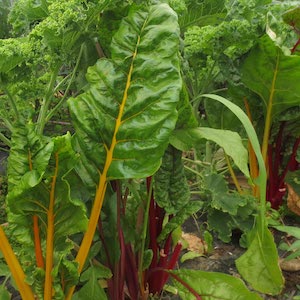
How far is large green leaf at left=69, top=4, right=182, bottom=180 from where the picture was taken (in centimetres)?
87

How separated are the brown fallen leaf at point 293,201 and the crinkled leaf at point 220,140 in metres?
0.68

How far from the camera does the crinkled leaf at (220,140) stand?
92cm

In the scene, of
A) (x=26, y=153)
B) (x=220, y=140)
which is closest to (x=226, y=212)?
(x=220, y=140)

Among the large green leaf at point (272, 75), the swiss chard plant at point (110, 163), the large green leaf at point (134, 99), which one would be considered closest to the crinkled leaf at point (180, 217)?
the swiss chard plant at point (110, 163)

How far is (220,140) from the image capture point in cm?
94

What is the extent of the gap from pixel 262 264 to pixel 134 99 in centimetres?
45

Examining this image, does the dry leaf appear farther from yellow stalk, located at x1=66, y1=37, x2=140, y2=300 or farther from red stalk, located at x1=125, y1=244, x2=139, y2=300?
yellow stalk, located at x1=66, y1=37, x2=140, y2=300

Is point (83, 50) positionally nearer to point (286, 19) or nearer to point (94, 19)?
point (94, 19)

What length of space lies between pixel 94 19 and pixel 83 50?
0.11m

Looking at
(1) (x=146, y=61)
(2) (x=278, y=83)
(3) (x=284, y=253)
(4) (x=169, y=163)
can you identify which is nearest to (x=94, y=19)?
(1) (x=146, y=61)

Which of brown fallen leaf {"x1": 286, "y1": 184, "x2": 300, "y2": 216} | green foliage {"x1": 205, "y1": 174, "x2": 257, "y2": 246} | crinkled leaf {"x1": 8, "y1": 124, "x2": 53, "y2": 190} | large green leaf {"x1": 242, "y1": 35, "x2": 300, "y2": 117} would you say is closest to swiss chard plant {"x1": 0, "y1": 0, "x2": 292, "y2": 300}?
crinkled leaf {"x1": 8, "y1": 124, "x2": 53, "y2": 190}

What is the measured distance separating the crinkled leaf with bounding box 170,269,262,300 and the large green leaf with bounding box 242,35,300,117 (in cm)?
59

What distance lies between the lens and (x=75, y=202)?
0.87 meters

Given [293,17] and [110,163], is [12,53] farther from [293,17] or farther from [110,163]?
[293,17]
